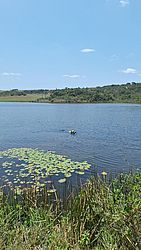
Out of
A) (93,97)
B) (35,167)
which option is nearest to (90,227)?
(35,167)

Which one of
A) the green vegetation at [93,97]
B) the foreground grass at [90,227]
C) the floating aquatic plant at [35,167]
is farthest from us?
the green vegetation at [93,97]

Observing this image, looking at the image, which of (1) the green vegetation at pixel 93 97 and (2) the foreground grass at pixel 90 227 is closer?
(2) the foreground grass at pixel 90 227

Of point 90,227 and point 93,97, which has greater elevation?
point 93,97

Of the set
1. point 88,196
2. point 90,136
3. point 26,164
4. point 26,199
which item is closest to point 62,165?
point 26,164

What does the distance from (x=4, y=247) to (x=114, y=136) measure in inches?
1037

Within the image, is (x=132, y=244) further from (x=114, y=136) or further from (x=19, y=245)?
(x=114, y=136)

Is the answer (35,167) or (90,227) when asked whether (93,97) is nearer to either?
(35,167)

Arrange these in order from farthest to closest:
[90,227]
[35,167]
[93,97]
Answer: [93,97], [35,167], [90,227]

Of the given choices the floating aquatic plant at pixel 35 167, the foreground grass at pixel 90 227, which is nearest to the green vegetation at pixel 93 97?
the floating aquatic plant at pixel 35 167

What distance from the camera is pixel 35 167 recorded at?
636 inches

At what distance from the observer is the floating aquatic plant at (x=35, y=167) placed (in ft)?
45.3

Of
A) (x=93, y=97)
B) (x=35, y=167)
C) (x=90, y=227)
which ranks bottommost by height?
(x=35, y=167)

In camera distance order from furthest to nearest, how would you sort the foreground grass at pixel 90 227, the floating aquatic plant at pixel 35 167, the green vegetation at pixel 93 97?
the green vegetation at pixel 93 97 → the floating aquatic plant at pixel 35 167 → the foreground grass at pixel 90 227

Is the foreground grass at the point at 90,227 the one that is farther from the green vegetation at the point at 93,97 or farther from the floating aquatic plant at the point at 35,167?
the green vegetation at the point at 93,97
